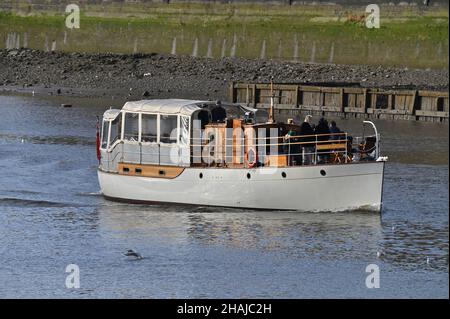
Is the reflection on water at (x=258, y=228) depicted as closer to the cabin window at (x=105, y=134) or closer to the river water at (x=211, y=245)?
the river water at (x=211, y=245)

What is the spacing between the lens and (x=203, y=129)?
44.0 metres

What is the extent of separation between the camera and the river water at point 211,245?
1359 inches

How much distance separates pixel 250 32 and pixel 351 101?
2473 centimetres

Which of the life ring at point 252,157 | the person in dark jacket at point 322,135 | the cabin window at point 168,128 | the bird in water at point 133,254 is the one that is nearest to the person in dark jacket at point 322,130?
the person in dark jacket at point 322,135

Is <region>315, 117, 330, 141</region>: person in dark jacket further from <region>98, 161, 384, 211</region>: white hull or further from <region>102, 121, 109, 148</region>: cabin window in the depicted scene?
<region>102, 121, 109, 148</region>: cabin window

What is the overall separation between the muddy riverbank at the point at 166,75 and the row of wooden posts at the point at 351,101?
409 centimetres

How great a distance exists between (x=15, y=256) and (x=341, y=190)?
11090 mm

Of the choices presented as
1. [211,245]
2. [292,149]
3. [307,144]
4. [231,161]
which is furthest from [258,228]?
[307,144]

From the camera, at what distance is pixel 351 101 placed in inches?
2847

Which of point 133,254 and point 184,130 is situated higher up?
point 184,130

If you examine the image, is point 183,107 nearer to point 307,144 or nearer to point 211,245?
point 307,144

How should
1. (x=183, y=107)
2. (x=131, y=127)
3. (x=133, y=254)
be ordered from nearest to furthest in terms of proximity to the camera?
(x=133, y=254) → (x=183, y=107) → (x=131, y=127)

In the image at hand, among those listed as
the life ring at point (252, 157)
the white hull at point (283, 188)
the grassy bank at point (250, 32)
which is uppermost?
the grassy bank at point (250, 32)

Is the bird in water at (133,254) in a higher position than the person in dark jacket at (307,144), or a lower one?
lower
